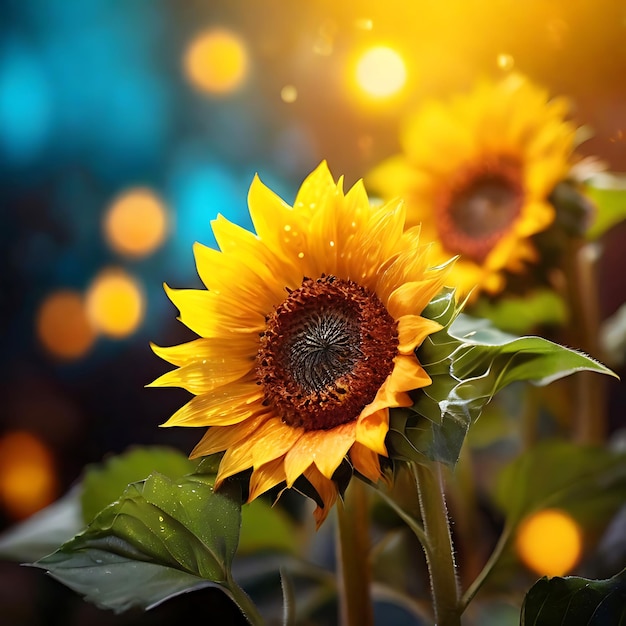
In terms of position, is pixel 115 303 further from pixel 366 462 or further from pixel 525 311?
pixel 366 462

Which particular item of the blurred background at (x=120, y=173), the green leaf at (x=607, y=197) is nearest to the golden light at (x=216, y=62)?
the blurred background at (x=120, y=173)

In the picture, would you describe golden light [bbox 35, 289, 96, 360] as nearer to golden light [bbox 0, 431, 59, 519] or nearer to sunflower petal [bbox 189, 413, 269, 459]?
golden light [bbox 0, 431, 59, 519]

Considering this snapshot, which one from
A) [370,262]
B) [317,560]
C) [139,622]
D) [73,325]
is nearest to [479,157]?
[370,262]

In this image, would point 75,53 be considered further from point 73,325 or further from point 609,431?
point 609,431

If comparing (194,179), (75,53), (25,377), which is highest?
(75,53)

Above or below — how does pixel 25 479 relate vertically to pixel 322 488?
below

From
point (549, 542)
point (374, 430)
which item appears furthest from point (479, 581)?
point (549, 542)
